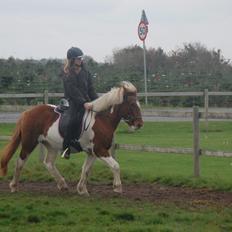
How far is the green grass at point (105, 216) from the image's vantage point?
7645 mm

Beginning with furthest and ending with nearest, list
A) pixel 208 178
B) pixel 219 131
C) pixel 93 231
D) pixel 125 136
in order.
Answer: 1. pixel 219 131
2. pixel 125 136
3. pixel 208 178
4. pixel 93 231

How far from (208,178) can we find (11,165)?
15.9 ft

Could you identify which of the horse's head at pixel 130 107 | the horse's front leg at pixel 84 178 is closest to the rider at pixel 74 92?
the horse's front leg at pixel 84 178

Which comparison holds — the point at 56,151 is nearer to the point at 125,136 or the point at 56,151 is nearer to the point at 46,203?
the point at 46,203

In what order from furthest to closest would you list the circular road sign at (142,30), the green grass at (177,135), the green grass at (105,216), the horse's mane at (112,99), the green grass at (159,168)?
A: the circular road sign at (142,30), the green grass at (177,135), the green grass at (159,168), the horse's mane at (112,99), the green grass at (105,216)

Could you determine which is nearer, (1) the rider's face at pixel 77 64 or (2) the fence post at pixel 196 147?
(1) the rider's face at pixel 77 64

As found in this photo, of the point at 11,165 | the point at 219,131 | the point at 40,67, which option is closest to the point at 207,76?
the point at 40,67

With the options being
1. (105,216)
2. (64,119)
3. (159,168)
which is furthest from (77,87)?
(159,168)

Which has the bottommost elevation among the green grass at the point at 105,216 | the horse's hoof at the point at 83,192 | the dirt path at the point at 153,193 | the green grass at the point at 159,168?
the green grass at the point at 159,168

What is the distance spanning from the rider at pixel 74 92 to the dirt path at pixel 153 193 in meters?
0.99

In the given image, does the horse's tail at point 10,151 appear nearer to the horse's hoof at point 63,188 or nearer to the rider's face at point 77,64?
the horse's hoof at point 63,188

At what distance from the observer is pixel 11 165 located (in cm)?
1483

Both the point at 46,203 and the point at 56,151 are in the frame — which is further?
the point at 56,151

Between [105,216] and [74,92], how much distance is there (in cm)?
289
